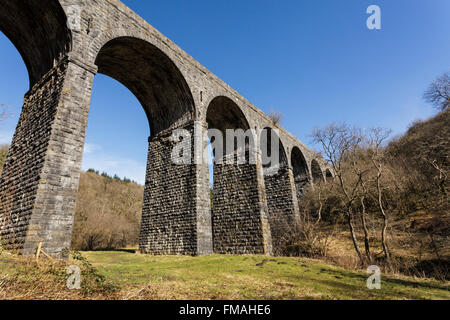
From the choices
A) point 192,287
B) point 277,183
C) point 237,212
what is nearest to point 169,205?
point 237,212

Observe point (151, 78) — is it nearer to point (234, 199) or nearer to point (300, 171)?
point (234, 199)

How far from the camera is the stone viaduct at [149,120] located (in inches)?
272

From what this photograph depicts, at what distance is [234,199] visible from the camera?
49.2 ft

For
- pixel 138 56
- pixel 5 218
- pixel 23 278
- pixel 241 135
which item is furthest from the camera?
pixel 241 135

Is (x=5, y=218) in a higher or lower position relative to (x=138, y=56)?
lower

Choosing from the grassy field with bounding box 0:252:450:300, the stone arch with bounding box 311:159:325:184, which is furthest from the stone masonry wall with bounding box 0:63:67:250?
the stone arch with bounding box 311:159:325:184

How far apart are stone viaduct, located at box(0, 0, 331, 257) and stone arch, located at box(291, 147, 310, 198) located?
521 centimetres

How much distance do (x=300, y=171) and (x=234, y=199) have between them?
36.5ft

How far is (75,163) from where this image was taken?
7.37 metres

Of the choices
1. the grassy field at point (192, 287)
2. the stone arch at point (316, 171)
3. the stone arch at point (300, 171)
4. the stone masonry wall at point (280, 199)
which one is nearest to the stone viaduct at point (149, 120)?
the stone masonry wall at point (280, 199)
